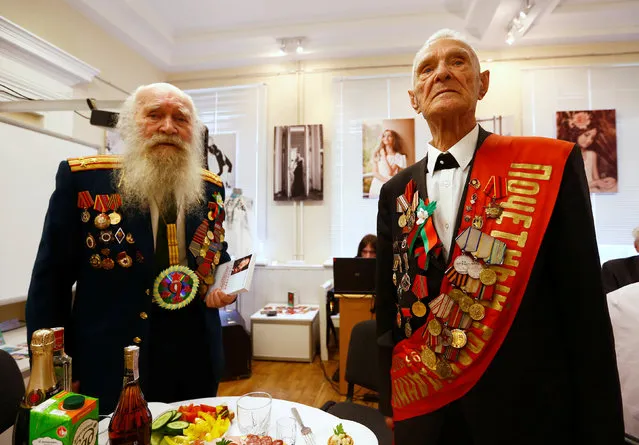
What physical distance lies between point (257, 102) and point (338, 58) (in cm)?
118

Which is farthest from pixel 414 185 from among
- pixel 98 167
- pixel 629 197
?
pixel 629 197

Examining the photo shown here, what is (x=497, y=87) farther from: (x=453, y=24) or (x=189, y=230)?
(x=189, y=230)

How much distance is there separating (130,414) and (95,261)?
713 millimetres

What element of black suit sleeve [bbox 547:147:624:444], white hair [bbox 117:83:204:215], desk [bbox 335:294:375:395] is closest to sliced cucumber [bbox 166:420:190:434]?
white hair [bbox 117:83:204:215]

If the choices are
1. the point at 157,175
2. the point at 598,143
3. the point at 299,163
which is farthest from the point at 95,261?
the point at 598,143

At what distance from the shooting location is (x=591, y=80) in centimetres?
415

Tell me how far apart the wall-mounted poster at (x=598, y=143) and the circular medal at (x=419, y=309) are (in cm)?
417

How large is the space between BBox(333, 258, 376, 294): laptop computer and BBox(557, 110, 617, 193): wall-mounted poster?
9.39 ft

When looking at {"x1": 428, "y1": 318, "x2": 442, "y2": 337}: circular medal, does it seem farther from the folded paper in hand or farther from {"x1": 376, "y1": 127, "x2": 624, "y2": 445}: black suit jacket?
the folded paper in hand

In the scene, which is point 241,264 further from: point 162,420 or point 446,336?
point 446,336

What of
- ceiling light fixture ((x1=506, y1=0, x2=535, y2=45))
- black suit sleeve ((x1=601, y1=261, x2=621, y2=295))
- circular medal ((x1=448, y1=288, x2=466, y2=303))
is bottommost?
black suit sleeve ((x1=601, y1=261, x2=621, y2=295))

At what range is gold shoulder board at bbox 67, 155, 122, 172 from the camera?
1.35m

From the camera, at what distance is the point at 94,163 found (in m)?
1.39

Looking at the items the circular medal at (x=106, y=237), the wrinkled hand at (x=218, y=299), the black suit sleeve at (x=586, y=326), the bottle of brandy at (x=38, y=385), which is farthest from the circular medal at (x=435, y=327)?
the circular medal at (x=106, y=237)
